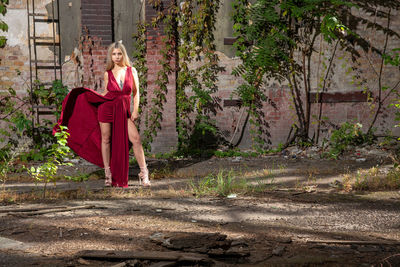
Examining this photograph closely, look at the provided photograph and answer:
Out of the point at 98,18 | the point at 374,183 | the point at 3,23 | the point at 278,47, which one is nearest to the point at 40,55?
the point at 3,23

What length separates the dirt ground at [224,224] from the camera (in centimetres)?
285

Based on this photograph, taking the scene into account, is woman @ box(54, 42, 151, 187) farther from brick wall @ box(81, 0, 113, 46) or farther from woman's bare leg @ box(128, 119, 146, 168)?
brick wall @ box(81, 0, 113, 46)

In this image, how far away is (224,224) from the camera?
12.1ft

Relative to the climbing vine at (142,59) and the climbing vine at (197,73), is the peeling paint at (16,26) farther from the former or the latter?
the climbing vine at (197,73)

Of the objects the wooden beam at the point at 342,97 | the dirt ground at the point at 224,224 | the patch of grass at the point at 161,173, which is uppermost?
the wooden beam at the point at 342,97

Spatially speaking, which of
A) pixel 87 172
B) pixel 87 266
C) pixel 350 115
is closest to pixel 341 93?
pixel 350 115

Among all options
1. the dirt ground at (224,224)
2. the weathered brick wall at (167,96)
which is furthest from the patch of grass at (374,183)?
the weathered brick wall at (167,96)

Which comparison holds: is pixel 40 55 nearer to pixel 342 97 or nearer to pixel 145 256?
pixel 342 97

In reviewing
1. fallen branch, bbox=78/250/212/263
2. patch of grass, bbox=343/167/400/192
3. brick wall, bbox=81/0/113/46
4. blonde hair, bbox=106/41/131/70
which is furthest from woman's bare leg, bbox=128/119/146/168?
brick wall, bbox=81/0/113/46

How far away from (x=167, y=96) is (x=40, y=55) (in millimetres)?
2508

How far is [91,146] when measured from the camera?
235 inches

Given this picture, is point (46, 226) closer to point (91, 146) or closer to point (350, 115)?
point (91, 146)

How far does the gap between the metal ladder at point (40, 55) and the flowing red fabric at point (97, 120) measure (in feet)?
8.31

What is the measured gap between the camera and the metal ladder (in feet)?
26.4
